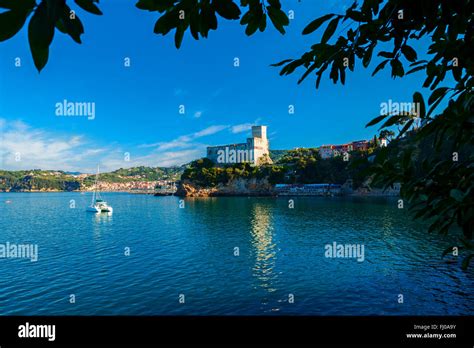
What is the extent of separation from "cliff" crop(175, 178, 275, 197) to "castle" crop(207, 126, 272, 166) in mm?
11603

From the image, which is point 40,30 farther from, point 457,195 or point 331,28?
point 457,195

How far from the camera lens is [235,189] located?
387ft

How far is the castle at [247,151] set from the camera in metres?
128

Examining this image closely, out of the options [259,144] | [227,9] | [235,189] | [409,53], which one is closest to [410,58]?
[409,53]

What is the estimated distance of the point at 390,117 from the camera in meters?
1.89

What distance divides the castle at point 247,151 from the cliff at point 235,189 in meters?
11.6

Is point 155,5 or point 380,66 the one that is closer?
point 155,5

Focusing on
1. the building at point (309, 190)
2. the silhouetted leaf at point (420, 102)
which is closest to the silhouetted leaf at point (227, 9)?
the silhouetted leaf at point (420, 102)

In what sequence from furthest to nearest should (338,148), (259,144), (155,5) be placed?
→ (259,144)
(338,148)
(155,5)

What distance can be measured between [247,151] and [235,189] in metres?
19.4

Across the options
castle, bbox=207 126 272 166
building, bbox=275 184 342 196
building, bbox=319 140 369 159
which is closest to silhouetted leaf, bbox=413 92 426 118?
building, bbox=275 184 342 196
